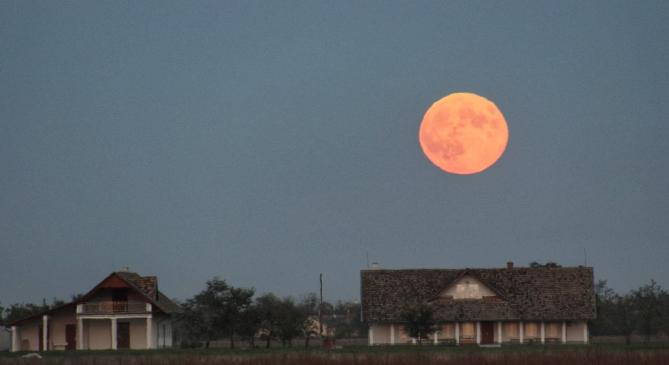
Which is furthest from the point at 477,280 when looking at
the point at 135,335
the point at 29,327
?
the point at 29,327

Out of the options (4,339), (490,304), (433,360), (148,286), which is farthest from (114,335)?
(433,360)

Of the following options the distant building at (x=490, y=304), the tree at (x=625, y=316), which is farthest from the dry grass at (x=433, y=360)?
the tree at (x=625, y=316)

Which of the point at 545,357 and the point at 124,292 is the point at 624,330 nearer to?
the point at 124,292

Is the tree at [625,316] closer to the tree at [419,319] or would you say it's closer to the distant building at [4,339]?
the tree at [419,319]

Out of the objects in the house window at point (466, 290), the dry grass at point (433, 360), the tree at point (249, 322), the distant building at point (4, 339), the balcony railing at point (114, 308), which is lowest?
the distant building at point (4, 339)

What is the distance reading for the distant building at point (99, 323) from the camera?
259 ft

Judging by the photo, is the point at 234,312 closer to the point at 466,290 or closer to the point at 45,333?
the point at 45,333

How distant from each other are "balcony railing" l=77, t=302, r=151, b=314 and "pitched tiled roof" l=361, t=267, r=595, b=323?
1445cm

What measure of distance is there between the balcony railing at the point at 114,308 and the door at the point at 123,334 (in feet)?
5.22

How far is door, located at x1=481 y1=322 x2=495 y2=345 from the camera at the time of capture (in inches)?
3174

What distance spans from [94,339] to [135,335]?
261 cm

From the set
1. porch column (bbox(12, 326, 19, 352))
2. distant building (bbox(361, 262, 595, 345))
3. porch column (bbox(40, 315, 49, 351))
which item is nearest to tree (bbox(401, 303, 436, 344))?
distant building (bbox(361, 262, 595, 345))

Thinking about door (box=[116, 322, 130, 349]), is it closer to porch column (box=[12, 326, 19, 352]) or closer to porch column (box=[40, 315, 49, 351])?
porch column (box=[40, 315, 49, 351])

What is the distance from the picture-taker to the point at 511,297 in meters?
82.8
